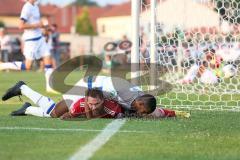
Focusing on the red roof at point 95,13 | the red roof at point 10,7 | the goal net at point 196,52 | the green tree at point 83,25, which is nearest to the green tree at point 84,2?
the red roof at point 95,13

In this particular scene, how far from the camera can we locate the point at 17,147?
22.2 feet

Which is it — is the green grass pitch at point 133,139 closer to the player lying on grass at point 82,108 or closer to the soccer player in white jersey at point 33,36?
the player lying on grass at point 82,108

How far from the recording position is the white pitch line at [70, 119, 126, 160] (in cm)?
636

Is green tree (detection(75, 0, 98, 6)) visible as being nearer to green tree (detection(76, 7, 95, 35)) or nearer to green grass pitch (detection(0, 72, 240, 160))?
green tree (detection(76, 7, 95, 35))

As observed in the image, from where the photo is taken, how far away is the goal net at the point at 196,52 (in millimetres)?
12617

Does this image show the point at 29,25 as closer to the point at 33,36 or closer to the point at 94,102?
the point at 33,36

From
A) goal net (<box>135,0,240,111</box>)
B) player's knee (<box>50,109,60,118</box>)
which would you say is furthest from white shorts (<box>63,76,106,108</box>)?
goal net (<box>135,0,240,111</box>)

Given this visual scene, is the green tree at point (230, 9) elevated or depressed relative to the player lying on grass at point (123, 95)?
elevated

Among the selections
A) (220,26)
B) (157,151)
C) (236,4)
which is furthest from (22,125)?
(220,26)

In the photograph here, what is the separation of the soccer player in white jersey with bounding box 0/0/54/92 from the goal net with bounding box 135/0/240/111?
2.24m

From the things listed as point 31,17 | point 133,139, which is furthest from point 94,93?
point 31,17

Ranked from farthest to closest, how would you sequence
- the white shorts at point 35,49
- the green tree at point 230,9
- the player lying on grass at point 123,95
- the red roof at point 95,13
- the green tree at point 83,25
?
the red roof at point 95,13
the green tree at point 83,25
the white shorts at point 35,49
the green tree at point 230,9
the player lying on grass at point 123,95

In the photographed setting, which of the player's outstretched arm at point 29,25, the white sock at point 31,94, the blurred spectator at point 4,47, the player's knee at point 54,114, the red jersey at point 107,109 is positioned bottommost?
the blurred spectator at point 4,47

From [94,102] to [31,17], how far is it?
22.3ft
